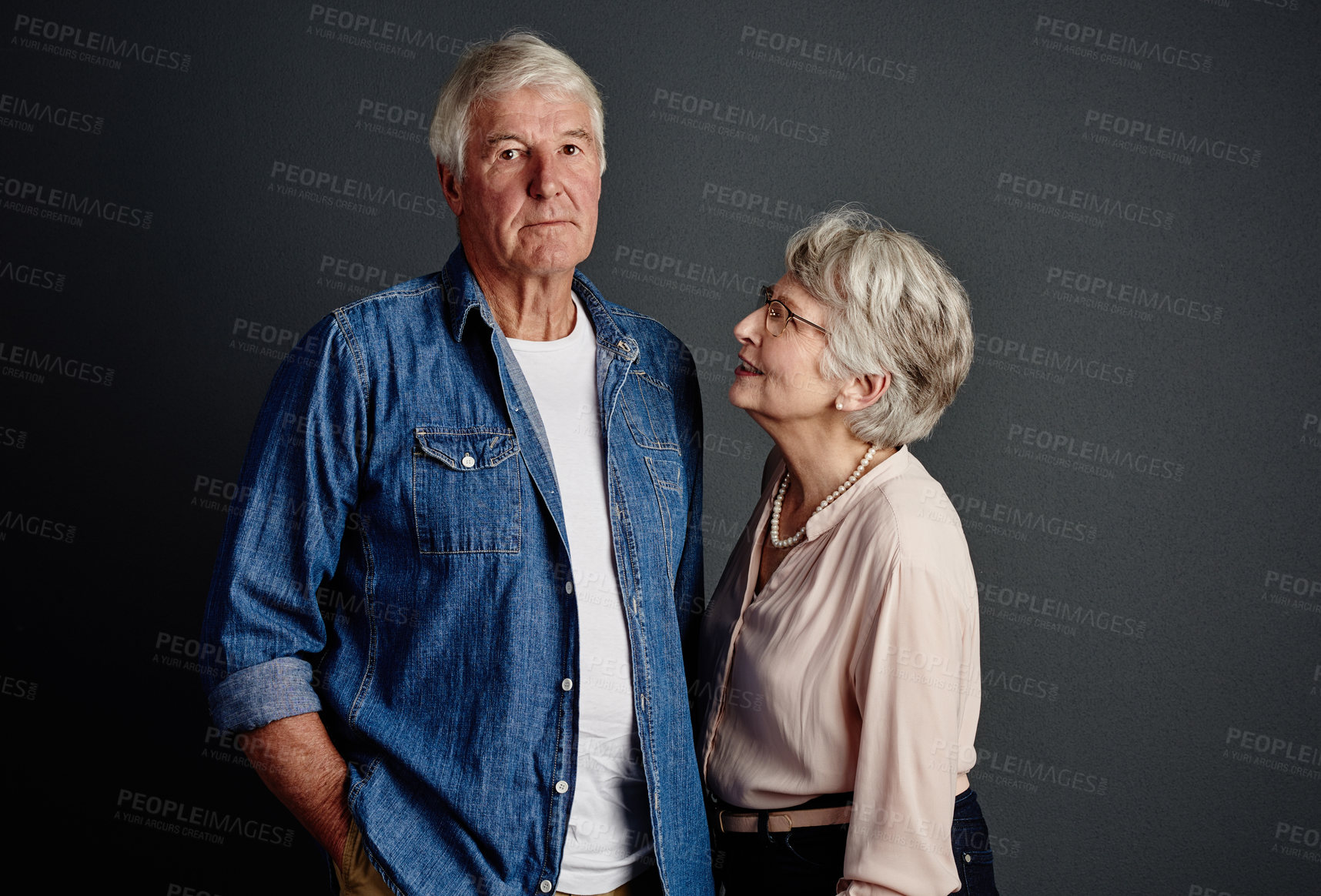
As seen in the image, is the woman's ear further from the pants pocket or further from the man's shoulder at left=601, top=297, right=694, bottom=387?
the pants pocket

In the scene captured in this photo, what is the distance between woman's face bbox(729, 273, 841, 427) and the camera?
5.79ft

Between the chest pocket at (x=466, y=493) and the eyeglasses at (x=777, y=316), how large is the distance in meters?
0.53

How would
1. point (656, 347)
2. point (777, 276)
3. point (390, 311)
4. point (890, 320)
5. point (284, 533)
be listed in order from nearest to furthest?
point (284, 533) < point (390, 311) < point (890, 320) < point (656, 347) < point (777, 276)

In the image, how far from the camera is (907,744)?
1514mm

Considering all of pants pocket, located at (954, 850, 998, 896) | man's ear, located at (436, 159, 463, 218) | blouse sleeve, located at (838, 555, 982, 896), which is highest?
man's ear, located at (436, 159, 463, 218)

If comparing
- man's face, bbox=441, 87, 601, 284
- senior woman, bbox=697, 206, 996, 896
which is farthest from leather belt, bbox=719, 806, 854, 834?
man's face, bbox=441, 87, 601, 284

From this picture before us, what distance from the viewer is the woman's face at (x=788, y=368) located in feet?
5.79

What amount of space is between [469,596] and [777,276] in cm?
163

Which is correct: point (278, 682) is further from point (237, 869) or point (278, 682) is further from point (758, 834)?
point (237, 869)

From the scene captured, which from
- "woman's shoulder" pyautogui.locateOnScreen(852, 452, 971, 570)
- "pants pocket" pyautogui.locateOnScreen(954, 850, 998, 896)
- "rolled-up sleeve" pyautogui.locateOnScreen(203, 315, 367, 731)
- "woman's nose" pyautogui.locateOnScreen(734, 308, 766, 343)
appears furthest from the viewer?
"woman's nose" pyautogui.locateOnScreen(734, 308, 766, 343)

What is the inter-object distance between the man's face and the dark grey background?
106 centimetres

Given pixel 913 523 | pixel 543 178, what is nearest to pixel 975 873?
pixel 913 523

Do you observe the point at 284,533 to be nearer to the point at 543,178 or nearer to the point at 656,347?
the point at 543,178

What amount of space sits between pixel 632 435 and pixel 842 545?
1.31 feet
